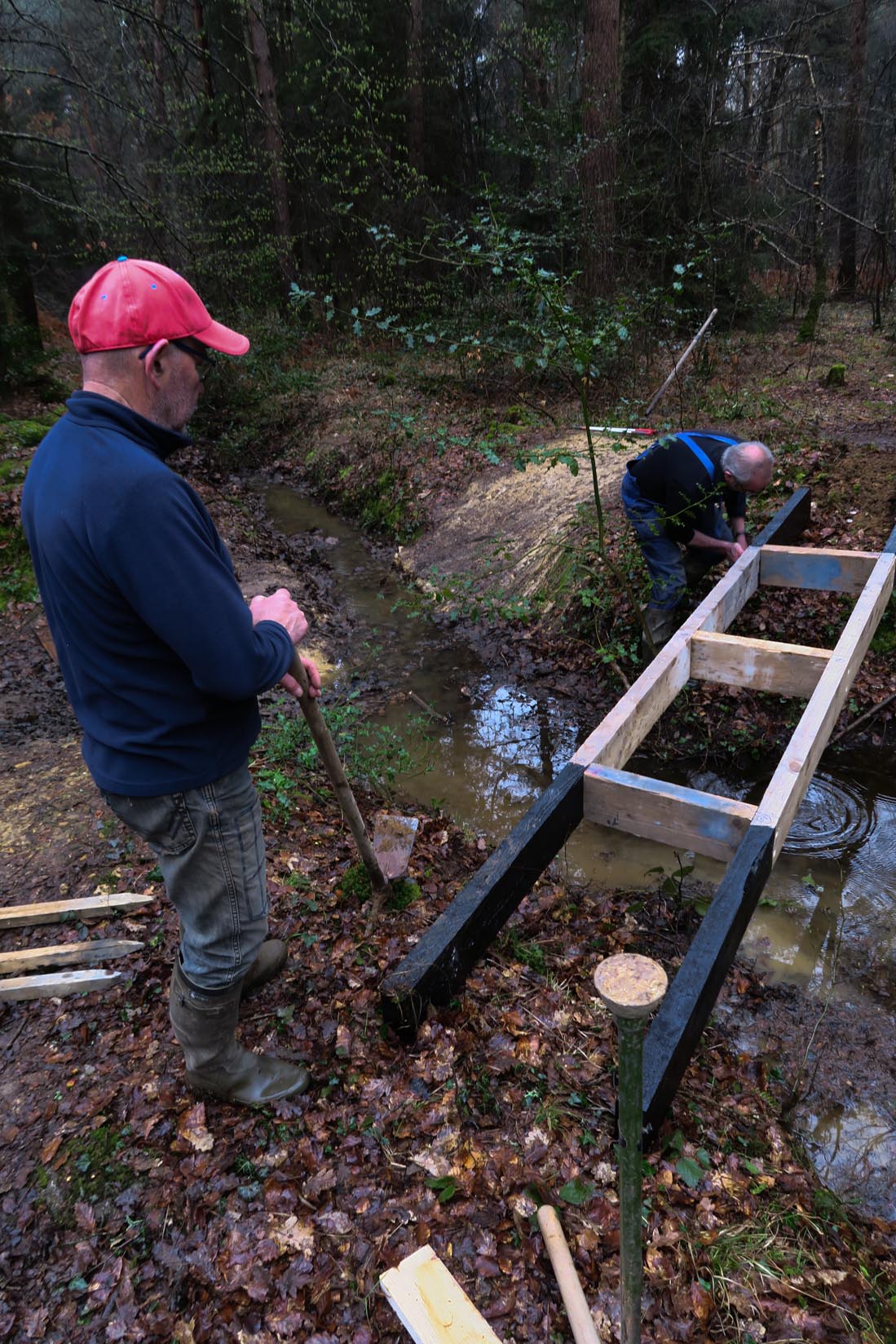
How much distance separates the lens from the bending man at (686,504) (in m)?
4.84

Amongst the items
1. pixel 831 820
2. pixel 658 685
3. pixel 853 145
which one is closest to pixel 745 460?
pixel 658 685

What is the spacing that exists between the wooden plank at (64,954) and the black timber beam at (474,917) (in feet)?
4.00

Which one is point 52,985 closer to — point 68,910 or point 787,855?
point 68,910

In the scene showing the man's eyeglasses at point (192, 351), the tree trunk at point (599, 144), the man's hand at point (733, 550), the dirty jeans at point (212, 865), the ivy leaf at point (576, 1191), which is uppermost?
the tree trunk at point (599, 144)

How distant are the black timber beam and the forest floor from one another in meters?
0.30

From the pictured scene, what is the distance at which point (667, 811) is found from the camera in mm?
2855

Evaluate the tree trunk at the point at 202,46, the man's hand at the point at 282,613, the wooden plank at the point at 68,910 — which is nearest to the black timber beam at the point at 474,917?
the man's hand at the point at 282,613

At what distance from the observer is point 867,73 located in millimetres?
19266

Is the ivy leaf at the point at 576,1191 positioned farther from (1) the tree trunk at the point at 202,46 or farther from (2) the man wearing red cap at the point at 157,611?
(1) the tree trunk at the point at 202,46

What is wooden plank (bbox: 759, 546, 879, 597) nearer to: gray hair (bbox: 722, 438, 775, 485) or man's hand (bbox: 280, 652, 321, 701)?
gray hair (bbox: 722, 438, 775, 485)

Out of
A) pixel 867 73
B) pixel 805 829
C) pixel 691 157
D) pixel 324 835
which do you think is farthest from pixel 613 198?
pixel 867 73

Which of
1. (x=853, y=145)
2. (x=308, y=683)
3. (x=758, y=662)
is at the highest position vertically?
(x=853, y=145)

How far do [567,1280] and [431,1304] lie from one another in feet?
1.18

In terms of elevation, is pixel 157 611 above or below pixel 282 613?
above
